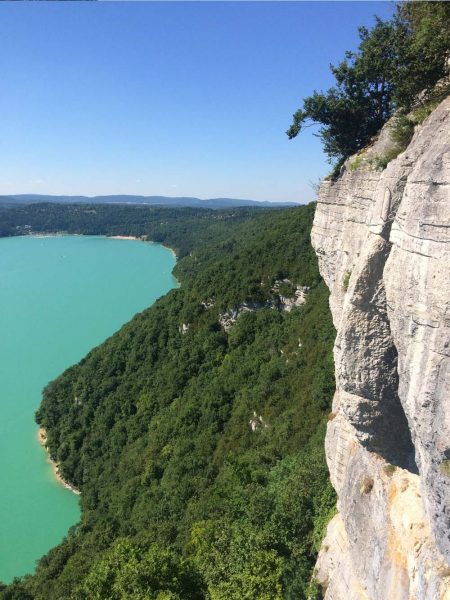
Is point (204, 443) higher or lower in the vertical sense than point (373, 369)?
lower

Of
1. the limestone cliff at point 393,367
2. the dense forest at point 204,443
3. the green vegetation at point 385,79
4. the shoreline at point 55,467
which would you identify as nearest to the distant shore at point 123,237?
the dense forest at point 204,443

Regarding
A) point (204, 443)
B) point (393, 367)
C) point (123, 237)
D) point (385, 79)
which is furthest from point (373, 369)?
point (123, 237)

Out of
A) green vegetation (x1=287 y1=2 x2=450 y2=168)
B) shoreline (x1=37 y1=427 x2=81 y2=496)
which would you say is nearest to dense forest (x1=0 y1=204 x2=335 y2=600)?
shoreline (x1=37 y1=427 x2=81 y2=496)

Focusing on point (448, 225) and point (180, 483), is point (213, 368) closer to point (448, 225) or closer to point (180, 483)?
point (180, 483)

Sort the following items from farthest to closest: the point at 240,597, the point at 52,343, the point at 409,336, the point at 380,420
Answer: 1. the point at 52,343
2. the point at 240,597
3. the point at 380,420
4. the point at 409,336

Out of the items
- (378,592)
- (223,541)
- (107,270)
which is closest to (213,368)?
(223,541)

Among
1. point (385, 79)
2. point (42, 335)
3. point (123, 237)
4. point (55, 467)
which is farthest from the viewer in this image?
point (123, 237)

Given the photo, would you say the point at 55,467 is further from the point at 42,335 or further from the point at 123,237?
the point at 123,237
